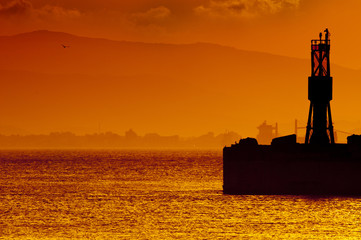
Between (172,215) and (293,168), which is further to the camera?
(293,168)

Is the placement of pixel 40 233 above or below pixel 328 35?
below

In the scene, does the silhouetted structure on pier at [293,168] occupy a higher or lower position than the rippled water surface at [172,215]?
higher

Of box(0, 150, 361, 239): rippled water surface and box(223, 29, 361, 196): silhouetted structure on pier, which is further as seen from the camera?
box(223, 29, 361, 196): silhouetted structure on pier

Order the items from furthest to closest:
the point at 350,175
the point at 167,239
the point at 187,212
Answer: the point at 350,175 → the point at 187,212 → the point at 167,239

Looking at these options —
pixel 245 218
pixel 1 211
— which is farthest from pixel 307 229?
pixel 1 211

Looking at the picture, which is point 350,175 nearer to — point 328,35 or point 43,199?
point 328,35

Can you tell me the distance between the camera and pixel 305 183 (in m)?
90.3

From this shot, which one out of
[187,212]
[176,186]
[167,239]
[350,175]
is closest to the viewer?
[167,239]

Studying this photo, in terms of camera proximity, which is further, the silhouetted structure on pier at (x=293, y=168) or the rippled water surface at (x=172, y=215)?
the silhouetted structure on pier at (x=293, y=168)

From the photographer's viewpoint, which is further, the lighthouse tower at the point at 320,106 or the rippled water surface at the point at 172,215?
the lighthouse tower at the point at 320,106

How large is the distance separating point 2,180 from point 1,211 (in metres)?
60.4

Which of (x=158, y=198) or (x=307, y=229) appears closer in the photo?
(x=307, y=229)

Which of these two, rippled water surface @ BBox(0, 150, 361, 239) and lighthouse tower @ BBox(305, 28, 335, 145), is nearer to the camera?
rippled water surface @ BBox(0, 150, 361, 239)

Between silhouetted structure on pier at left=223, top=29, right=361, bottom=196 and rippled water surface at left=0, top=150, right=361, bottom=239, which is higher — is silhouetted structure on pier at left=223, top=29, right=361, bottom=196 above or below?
above
